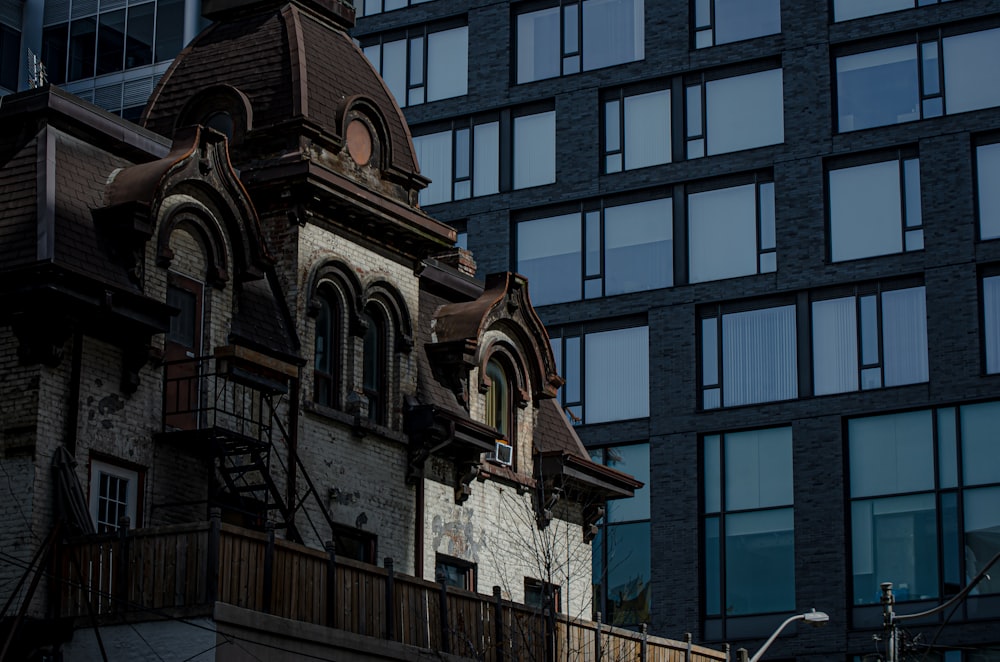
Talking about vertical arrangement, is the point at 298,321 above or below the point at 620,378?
below

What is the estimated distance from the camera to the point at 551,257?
199ft

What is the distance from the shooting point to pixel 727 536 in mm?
55875

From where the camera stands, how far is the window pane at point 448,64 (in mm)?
63969

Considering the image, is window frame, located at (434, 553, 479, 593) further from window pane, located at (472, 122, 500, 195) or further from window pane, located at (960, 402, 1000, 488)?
window pane, located at (472, 122, 500, 195)

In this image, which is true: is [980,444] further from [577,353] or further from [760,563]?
[577,353]

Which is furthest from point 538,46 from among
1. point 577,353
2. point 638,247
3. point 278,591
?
point 278,591

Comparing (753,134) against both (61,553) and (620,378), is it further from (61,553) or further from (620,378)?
(61,553)

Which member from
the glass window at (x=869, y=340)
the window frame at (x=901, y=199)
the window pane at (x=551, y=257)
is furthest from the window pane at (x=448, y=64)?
the glass window at (x=869, y=340)

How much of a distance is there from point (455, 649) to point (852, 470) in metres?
27.2

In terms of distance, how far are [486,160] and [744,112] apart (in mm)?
8691

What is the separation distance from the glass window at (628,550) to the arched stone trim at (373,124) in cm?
2454

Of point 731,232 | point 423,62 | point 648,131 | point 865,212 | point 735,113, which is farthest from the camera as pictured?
point 423,62

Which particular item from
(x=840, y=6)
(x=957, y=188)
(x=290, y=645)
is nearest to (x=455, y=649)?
(x=290, y=645)

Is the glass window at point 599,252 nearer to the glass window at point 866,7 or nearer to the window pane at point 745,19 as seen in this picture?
the window pane at point 745,19
